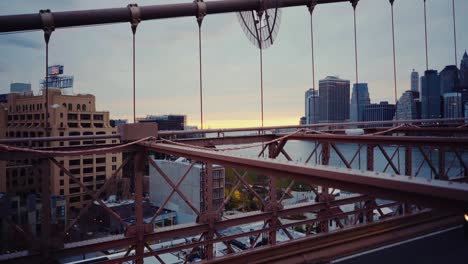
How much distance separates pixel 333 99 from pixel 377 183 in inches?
467

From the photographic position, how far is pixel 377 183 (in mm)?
2025

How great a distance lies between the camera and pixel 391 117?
1684cm

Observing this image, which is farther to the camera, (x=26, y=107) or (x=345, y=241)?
(x=26, y=107)

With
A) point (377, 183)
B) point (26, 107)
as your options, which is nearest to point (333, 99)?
point (26, 107)

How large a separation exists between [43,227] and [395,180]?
4993 millimetres

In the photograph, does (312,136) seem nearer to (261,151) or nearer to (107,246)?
(261,151)

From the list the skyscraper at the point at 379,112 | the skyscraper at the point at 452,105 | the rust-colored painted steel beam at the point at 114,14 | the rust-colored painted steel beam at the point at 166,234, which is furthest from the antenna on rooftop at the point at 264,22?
the skyscraper at the point at 452,105

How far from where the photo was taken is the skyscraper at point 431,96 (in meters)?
16.3

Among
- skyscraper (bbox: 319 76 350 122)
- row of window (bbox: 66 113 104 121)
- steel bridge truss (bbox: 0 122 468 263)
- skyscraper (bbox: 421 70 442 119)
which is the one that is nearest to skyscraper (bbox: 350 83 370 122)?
skyscraper (bbox: 319 76 350 122)

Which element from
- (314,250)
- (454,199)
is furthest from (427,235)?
(454,199)

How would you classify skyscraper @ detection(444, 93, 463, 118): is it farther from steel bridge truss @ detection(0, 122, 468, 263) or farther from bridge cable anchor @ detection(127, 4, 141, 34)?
bridge cable anchor @ detection(127, 4, 141, 34)

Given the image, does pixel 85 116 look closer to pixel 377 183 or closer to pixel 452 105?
pixel 377 183

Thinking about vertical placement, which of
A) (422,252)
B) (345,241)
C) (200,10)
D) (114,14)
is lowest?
(422,252)

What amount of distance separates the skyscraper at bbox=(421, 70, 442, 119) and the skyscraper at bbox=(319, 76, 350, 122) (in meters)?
4.54
